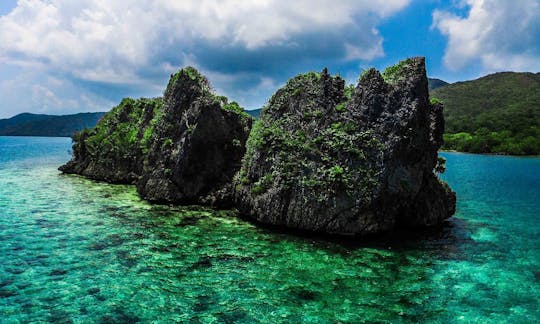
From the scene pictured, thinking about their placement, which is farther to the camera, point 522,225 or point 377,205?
point 522,225

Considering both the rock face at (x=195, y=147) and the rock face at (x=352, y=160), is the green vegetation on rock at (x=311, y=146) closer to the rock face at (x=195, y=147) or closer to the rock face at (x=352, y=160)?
the rock face at (x=352, y=160)

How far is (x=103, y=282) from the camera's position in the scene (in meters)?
15.7

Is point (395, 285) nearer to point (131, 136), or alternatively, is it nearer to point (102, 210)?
point (102, 210)

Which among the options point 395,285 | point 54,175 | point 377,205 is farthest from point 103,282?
point 54,175

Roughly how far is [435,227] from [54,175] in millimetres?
47879

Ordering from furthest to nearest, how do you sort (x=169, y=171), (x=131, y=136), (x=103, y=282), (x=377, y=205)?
(x=131, y=136) → (x=169, y=171) → (x=377, y=205) → (x=103, y=282)

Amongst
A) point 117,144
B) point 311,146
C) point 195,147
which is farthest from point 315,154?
point 117,144

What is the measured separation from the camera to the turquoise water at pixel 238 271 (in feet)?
44.9

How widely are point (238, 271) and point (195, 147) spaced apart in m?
18.3

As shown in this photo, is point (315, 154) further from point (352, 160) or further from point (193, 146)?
point (193, 146)

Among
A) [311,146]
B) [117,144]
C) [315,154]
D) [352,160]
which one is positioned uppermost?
[311,146]

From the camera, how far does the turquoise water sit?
44.9 feet

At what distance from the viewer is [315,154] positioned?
84.5ft

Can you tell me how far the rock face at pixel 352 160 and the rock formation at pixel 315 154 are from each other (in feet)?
0.23
